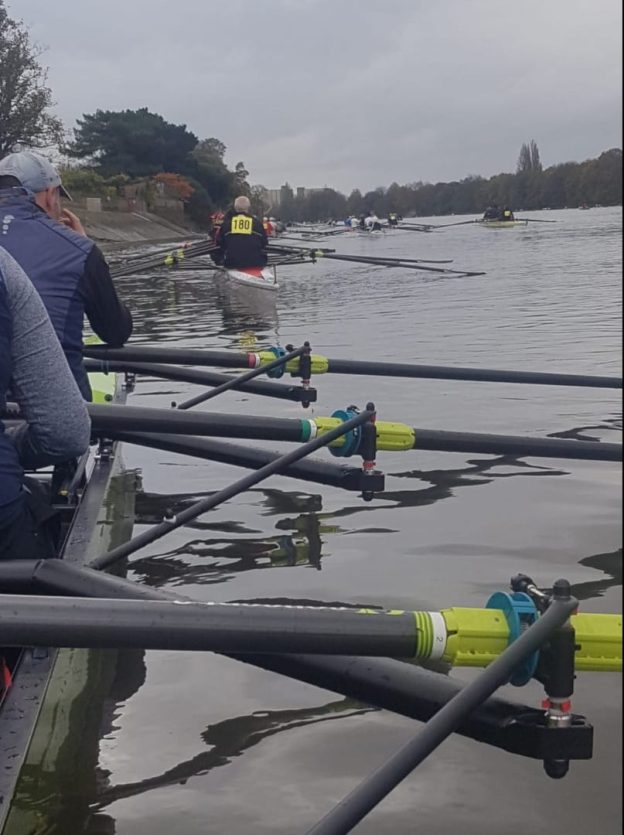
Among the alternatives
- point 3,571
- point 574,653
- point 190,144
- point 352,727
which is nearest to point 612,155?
point 574,653

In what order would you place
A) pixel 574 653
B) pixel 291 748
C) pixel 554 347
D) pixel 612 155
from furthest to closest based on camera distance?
pixel 554 347 < pixel 291 748 < pixel 574 653 < pixel 612 155

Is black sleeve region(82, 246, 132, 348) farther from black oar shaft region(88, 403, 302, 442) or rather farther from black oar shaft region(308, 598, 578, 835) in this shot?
black oar shaft region(308, 598, 578, 835)

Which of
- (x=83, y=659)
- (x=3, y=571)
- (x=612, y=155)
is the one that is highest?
(x=612, y=155)

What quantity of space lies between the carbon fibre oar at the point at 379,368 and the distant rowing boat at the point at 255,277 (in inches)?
437

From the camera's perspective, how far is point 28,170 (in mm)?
4055

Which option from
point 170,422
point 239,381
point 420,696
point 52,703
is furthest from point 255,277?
point 420,696

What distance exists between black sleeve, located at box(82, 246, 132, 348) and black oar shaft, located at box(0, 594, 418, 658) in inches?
94.5

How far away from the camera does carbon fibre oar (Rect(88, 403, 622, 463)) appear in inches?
167

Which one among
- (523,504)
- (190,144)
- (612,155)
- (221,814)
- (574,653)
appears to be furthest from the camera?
(190,144)

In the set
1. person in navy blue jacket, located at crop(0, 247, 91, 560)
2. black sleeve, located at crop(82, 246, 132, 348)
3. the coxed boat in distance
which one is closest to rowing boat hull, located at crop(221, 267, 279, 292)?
black sleeve, located at crop(82, 246, 132, 348)

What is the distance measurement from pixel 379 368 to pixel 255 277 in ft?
38.3

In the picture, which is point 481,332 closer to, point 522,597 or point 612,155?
point 522,597

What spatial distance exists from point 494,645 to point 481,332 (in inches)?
394

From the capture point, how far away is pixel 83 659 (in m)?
3.12
